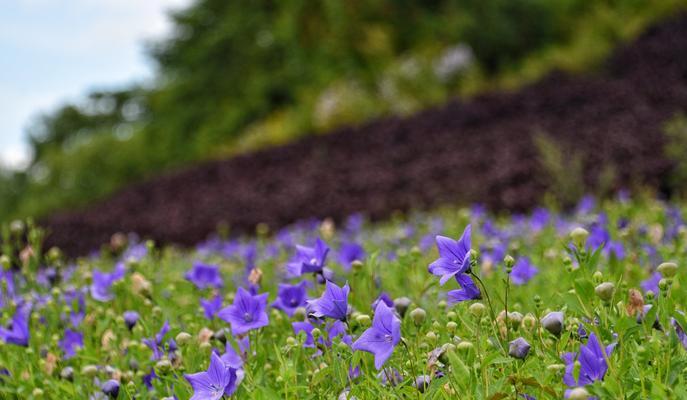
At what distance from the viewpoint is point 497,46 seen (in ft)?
54.1

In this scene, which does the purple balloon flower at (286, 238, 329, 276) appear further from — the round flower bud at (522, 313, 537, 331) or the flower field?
the round flower bud at (522, 313, 537, 331)

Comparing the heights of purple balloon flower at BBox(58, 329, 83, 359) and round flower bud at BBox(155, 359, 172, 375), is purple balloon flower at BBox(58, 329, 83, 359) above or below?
below

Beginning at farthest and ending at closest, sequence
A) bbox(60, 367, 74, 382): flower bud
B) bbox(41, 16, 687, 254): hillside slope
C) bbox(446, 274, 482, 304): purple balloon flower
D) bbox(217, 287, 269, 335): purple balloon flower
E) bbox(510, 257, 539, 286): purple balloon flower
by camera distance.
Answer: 1. bbox(41, 16, 687, 254): hillside slope
2. bbox(510, 257, 539, 286): purple balloon flower
3. bbox(60, 367, 74, 382): flower bud
4. bbox(217, 287, 269, 335): purple balloon flower
5. bbox(446, 274, 482, 304): purple balloon flower

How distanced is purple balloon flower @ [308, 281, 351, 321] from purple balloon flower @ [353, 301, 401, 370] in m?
0.13

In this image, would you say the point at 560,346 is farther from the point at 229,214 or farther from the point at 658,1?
the point at 658,1

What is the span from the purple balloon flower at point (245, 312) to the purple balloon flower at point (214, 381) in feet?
0.88

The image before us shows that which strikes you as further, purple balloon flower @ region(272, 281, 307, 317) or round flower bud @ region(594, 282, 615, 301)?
purple balloon flower @ region(272, 281, 307, 317)

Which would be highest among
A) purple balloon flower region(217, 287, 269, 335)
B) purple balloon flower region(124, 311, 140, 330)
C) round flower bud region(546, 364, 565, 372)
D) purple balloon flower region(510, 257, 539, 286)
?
purple balloon flower region(217, 287, 269, 335)

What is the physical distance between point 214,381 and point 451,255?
1.82 ft

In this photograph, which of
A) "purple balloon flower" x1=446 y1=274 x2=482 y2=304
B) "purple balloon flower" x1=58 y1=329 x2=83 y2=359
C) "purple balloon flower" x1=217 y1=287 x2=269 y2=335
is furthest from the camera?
"purple balloon flower" x1=58 y1=329 x2=83 y2=359

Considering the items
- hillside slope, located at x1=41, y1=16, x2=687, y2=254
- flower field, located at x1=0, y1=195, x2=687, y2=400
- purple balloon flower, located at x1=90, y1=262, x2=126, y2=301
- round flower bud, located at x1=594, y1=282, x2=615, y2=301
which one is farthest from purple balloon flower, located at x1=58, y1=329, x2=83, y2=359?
hillside slope, located at x1=41, y1=16, x2=687, y2=254

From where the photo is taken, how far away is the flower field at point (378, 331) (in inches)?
62.1

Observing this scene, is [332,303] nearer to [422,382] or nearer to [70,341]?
[422,382]

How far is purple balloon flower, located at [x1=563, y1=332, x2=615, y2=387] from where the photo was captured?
1492mm
